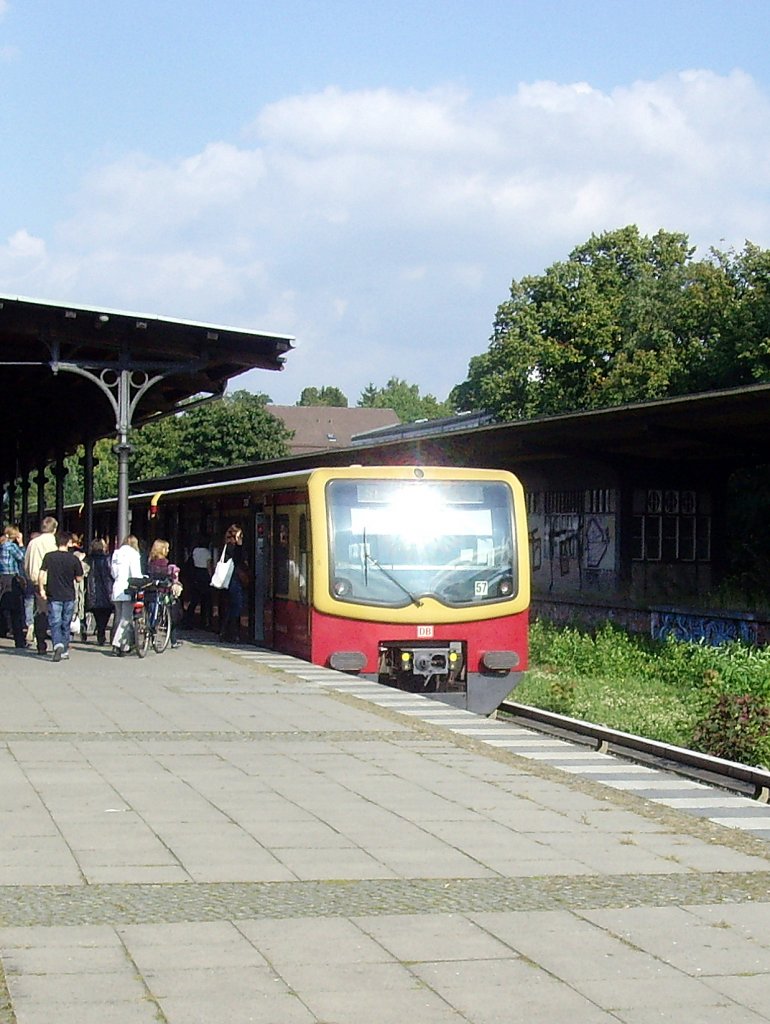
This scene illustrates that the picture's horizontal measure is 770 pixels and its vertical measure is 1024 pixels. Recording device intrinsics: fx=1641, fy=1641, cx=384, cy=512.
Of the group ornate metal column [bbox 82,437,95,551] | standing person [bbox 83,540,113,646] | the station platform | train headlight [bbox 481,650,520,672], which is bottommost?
the station platform

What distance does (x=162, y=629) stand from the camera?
68.7 ft

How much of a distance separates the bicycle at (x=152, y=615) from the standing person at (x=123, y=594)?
11 centimetres

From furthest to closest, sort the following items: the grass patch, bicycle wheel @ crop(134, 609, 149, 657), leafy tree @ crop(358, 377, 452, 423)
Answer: leafy tree @ crop(358, 377, 452, 423) → bicycle wheel @ crop(134, 609, 149, 657) → the grass patch

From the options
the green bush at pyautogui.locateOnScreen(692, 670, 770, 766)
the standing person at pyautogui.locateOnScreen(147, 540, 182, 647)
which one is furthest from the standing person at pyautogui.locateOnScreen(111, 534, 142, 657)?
the green bush at pyautogui.locateOnScreen(692, 670, 770, 766)

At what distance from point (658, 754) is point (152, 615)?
28.9ft

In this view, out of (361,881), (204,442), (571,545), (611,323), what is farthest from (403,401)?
(361,881)

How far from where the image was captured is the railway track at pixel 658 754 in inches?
447

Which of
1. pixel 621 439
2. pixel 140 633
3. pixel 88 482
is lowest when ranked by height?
pixel 140 633

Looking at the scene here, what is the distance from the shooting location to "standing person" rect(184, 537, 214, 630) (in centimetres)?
2667

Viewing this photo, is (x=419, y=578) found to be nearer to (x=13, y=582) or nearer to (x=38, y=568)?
(x=38, y=568)

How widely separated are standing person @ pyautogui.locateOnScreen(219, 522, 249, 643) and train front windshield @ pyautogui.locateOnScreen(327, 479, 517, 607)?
4731 millimetres

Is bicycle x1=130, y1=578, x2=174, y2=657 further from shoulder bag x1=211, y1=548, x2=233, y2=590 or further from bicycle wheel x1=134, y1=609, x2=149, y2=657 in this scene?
shoulder bag x1=211, y1=548, x2=233, y2=590

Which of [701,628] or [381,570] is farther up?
[381,570]

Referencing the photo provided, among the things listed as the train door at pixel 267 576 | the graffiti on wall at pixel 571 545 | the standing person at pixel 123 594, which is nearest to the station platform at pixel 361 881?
the standing person at pixel 123 594
